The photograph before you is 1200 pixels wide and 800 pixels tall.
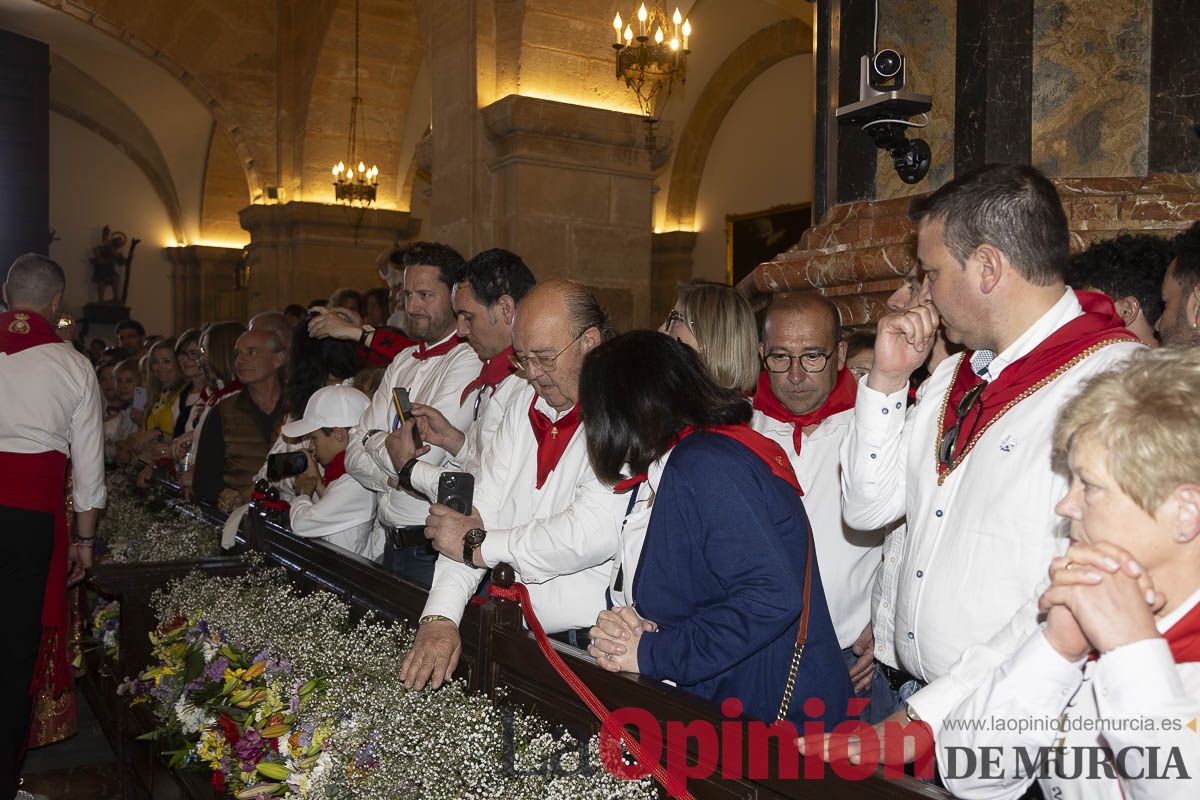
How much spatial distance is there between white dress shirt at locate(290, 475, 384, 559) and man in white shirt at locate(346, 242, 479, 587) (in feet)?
0.43

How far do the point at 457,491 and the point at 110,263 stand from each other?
60.0 ft

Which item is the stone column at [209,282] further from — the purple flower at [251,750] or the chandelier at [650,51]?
the purple flower at [251,750]

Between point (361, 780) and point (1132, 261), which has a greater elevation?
point (1132, 261)

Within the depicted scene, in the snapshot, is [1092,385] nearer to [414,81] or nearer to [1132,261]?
[1132,261]

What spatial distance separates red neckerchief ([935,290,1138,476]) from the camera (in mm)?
2020

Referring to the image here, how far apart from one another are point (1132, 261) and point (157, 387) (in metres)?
6.94

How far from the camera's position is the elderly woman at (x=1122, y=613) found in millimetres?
1294

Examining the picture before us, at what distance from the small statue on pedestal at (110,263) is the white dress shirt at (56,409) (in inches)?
592

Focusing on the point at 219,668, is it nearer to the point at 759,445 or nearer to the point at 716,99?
the point at 759,445

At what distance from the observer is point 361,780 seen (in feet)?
8.18

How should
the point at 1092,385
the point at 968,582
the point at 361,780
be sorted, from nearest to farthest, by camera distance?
1. the point at 1092,385
2. the point at 968,582
3. the point at 361,780

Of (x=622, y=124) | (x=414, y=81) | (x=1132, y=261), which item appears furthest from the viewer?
(x=414, y=81)

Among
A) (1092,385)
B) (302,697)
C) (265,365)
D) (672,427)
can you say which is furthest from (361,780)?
(265,365)

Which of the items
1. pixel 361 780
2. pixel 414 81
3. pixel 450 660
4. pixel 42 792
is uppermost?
pixel 414 81
